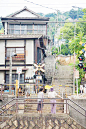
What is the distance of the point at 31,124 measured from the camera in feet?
35.7

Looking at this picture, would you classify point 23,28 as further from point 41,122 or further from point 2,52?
point 41,122

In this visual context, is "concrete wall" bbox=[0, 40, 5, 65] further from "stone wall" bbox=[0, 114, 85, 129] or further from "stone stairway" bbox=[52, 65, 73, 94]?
"stone wall" bbox=[0, 114, 85, 129]

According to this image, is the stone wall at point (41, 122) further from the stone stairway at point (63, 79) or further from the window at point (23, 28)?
the window at point (23, 28)

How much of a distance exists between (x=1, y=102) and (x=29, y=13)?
755 inches

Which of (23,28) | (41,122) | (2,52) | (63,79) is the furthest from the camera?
(23,28)

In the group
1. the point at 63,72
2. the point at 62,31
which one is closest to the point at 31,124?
the point at 63,72

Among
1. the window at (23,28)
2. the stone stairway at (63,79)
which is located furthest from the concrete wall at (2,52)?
the window at (23,28)

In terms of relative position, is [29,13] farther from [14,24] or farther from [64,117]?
[64,117]

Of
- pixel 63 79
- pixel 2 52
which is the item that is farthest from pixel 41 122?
pixel 63 79

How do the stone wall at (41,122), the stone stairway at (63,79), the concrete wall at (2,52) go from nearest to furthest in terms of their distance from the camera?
the stone wall at (41,122)
the concrete wall at (2,52)
the stone stairway at (63,79)

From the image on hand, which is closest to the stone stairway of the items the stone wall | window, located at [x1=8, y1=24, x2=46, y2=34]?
window, located at [x1=8, y1=24, x2=46, y2=34]

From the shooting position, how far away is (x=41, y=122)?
10.9 m

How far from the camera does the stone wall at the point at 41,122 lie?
10.8 metres

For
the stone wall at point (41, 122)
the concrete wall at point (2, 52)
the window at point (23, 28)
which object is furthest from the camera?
the window at point (23, 28)
